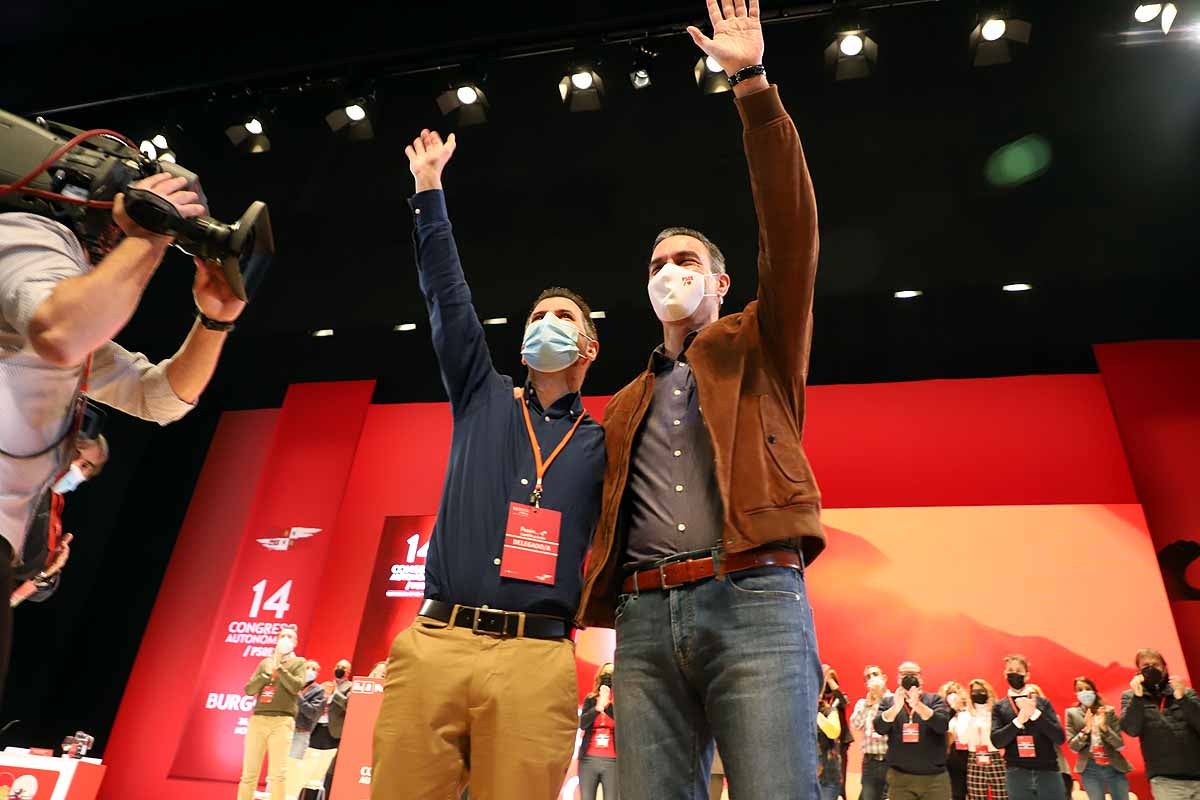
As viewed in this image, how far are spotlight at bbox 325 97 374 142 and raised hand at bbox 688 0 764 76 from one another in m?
4.85

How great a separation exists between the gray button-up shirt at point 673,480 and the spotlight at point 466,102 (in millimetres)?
4639

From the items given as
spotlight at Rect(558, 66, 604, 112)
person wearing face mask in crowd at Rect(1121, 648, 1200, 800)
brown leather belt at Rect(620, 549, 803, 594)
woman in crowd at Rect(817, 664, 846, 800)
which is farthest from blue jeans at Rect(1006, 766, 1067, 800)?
spotlight at Rect(558, 66, 604, 112)

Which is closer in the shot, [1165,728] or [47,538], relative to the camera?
[47,538]

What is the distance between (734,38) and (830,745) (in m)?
6.59

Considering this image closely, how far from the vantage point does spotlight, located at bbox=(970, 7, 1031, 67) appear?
17.1 ft

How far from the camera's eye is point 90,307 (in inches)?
47.6

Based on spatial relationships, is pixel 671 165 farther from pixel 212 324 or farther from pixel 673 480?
pixel 212 324

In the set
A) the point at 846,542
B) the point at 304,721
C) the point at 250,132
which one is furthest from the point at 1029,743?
the point at 250,132

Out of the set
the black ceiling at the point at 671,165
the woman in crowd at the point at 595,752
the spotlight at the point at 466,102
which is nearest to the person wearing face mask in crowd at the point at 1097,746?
the black ceiling at the point at 671,165

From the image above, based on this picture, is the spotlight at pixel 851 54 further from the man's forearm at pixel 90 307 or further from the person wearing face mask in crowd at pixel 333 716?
the person wearing face mask in crowd at pixel 333 716

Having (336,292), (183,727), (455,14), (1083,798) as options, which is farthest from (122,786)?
(1083,798)

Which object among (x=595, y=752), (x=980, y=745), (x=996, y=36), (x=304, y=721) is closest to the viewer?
(x=996, y=36)

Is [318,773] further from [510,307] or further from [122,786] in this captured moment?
[510,307]

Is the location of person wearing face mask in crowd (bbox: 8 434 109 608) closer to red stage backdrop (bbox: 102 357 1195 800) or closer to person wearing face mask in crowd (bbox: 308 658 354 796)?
person wearing face mask in crowd (bbox: 308 658 354 796)
